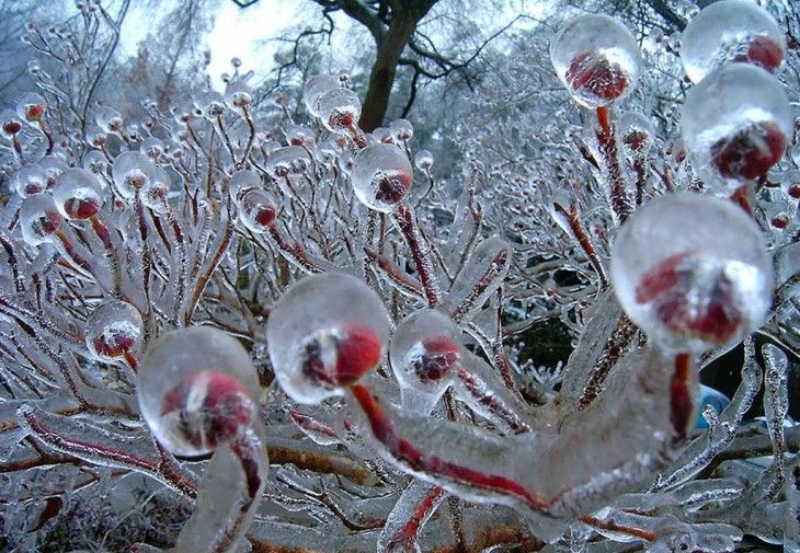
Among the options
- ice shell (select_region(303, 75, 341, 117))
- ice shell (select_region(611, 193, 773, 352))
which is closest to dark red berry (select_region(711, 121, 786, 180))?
ice shell (select_region(611, 193, 773, 352))

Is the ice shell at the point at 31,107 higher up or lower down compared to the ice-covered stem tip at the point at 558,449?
higher up

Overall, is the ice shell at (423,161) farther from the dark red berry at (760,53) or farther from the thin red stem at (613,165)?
the dark red berry at (760,53)

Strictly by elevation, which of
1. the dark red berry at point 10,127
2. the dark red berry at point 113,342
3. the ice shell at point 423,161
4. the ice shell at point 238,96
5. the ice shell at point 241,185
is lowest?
the dark red berry at point 113,342

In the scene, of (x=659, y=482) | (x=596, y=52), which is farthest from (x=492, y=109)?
(x=596, y=52)

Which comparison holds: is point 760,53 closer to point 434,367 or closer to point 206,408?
point 434,367

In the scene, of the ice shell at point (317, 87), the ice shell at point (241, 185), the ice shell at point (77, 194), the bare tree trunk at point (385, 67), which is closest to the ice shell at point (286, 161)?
the ice shell at point (317, 87)

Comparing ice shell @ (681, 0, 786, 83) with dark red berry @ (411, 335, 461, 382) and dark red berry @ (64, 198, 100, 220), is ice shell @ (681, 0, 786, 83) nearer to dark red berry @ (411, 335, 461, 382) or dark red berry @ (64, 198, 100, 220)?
dark red berry @ (411, 335, 461, 382)
